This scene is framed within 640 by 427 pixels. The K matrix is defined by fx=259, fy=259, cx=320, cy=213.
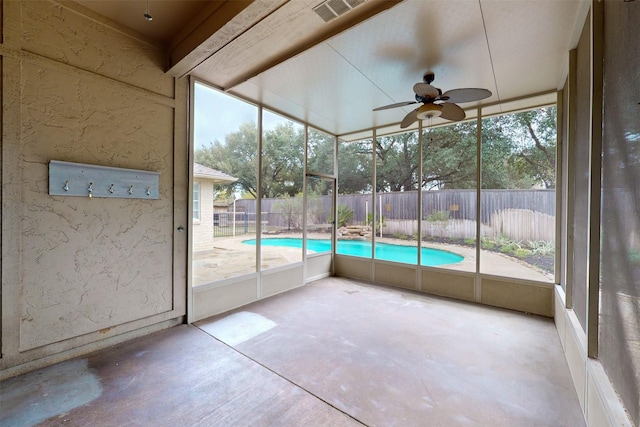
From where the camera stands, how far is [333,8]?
2.10m

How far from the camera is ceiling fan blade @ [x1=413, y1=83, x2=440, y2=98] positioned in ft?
8.70

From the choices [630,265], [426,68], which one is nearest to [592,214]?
[630,265]

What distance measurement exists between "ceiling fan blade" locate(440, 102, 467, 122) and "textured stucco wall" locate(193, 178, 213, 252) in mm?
3067

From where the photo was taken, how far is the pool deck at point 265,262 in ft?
11.5

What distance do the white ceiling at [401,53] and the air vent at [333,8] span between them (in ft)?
0.29

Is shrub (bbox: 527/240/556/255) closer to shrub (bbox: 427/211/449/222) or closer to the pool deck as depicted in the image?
the pool deck

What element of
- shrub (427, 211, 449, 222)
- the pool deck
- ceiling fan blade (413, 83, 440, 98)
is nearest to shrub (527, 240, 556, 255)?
the pool deck

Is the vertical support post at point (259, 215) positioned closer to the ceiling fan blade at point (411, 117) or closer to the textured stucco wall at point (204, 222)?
the textured stucco wall at point (204, 222)

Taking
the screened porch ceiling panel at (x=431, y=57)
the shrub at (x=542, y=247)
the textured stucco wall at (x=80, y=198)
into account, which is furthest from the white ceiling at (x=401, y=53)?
the shrub at (x=542, y=247)

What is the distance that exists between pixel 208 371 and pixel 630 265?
290 centimetres

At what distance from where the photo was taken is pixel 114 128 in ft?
8.75

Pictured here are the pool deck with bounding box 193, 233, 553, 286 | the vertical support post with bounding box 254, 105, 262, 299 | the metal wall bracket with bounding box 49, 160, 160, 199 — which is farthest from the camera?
the vertical support post with bounding box 254, 105, 262, 299

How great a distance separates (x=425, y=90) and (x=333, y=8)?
1.23 metres

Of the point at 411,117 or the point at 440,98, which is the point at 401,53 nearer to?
the point at 440,98
